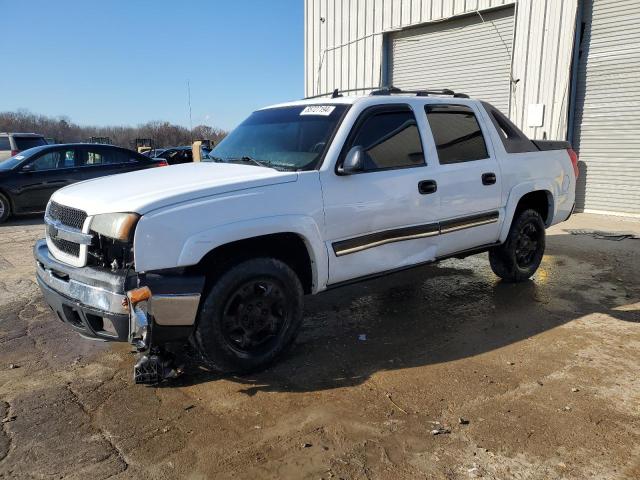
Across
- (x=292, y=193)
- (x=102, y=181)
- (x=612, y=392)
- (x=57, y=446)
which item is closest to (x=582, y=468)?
(x=612, y=392)

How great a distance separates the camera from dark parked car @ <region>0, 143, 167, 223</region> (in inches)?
407

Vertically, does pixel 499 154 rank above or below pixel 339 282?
above

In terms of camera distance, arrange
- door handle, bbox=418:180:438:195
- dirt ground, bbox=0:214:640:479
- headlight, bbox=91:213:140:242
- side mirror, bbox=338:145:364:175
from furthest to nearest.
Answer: door handle, bbox=418:180:438:195, side mirror, bbox=338:145:364:175, headlight, bbox=91:213:140:242, dirt ground, bbox=0:214:640:479

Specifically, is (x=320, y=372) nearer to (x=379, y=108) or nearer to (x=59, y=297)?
(x=59, y=297)

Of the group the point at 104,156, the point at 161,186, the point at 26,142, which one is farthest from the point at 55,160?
the point at 161,186

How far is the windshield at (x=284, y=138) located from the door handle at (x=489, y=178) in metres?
1.58

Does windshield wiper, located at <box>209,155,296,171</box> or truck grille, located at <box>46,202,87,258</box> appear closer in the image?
truck grille, located at <box>46,202,87,258</box>

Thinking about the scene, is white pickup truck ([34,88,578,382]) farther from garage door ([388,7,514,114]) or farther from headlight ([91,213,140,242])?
garage door ([388,7,514,114])

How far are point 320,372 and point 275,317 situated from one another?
50 centimetres

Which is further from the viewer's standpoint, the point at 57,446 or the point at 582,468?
the point at 57,446

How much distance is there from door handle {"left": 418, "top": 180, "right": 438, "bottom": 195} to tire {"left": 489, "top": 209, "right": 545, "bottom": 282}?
1512 mm

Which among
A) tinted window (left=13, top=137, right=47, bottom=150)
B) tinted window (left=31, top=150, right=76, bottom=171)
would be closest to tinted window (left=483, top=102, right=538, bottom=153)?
tinted window (left=31, top=150, right=76, bottom=171)

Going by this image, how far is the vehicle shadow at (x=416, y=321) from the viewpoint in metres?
3.59

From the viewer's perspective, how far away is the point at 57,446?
8.93ft
